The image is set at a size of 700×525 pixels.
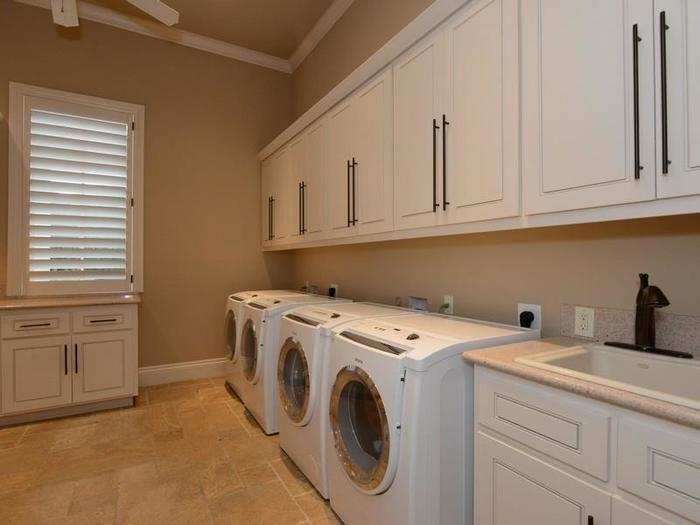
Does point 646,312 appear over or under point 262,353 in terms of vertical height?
over

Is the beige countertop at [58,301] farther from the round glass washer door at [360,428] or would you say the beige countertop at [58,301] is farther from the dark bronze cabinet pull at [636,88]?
the dark bronze cabinet pull at [636,88]

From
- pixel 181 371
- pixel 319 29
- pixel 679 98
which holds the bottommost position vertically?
pixel 181 371

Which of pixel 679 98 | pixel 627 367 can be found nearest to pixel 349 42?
pixel 679 98

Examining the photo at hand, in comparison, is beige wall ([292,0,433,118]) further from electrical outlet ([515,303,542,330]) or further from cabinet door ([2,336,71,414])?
cabinet door ([2,336,71,414])

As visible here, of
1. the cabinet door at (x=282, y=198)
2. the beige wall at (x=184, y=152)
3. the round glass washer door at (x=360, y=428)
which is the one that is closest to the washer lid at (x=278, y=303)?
the cabinet door at (x=282, y=198)

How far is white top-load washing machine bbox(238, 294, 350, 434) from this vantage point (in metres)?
2.53

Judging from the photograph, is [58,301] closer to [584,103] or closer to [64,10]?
[64,10]

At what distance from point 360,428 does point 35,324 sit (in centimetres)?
257

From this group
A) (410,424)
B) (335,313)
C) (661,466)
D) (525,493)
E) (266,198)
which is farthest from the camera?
(266,198)

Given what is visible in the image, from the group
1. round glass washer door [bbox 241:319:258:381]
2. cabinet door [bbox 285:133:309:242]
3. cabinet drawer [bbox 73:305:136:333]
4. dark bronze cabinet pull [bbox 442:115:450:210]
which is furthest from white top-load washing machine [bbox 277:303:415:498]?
cabinet drawer [bbox 73:305:136:333]

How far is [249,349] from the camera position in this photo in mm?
2943

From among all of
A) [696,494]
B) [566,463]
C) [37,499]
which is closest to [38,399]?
[37,499]

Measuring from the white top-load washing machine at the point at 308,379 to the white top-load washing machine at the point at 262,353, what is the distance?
0.16 m

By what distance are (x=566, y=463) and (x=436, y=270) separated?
4.53 ft
